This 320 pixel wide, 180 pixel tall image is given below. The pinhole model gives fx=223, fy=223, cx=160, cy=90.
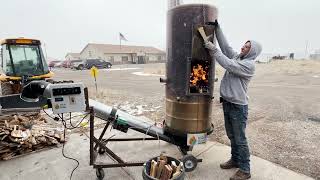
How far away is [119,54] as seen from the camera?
147 ft

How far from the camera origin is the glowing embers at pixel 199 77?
3.28 metres

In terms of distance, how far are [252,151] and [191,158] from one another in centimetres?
143

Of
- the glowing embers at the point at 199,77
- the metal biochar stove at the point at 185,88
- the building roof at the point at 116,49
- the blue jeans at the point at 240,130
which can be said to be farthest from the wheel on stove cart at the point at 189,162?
the building roof at the point at 116,49

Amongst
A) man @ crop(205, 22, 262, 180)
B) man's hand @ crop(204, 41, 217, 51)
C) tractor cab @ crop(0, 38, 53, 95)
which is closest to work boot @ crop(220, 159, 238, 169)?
man @ crop(205, 22, 262, 180)

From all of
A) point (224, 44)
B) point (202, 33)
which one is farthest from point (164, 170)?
point (224, 44)

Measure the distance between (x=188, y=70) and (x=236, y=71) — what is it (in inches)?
25.8

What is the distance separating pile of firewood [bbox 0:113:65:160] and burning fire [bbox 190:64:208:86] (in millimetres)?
3044

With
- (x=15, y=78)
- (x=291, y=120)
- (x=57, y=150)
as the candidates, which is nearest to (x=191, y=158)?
(x=57, y=150)

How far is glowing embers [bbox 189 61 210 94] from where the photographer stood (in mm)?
3275

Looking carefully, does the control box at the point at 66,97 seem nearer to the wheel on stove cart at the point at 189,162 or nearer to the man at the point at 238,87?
the wheel on stove cart at the point at 189,162

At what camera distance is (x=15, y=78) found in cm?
728

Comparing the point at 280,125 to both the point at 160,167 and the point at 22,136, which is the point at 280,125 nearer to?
the point at 160,167

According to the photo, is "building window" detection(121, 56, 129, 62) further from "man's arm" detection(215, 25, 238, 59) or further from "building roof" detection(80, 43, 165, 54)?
"man's arm" detection(215, 25, 238, 59)

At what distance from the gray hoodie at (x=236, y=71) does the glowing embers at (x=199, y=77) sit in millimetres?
258
